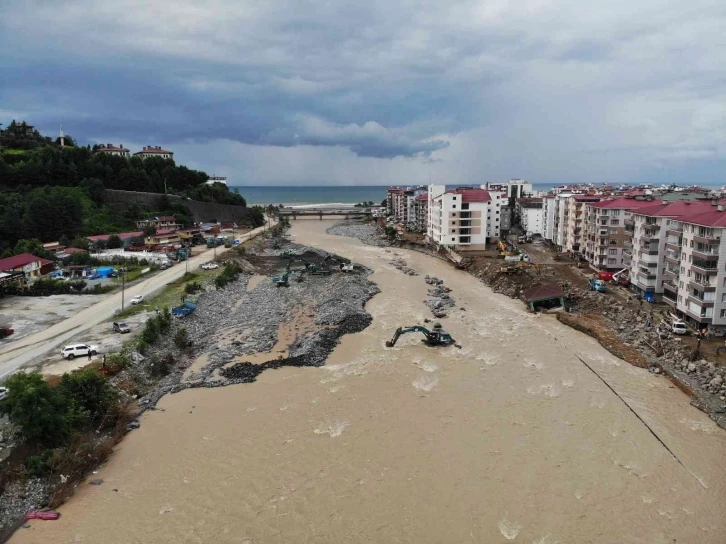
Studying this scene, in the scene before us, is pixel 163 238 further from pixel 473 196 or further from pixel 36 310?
pixel 473 196

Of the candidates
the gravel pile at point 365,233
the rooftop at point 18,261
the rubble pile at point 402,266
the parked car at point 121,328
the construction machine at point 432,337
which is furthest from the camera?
the gravel pile at point 365,233

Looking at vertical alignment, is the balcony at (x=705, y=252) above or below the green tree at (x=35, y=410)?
above

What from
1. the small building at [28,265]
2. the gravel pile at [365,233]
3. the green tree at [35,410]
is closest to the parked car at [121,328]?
the green tree at [35,410]

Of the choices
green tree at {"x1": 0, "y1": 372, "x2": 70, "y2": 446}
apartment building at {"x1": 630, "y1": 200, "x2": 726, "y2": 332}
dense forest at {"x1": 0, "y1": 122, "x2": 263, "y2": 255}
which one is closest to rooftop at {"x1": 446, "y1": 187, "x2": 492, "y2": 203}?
apartment building at {"x1": 630, "y1": 200, "x2": 726, "y2": 332}

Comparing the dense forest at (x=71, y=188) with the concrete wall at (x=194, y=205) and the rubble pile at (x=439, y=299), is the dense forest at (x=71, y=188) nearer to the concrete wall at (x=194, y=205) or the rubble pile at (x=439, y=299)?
the concrete wall at (x=194, y=205)

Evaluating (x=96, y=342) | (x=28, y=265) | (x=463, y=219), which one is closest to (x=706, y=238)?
(x=96, y=342)

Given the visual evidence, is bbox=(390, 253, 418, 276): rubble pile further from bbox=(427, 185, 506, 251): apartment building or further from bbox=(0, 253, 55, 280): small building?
bbox=(0, 253, 55, 280): small building
